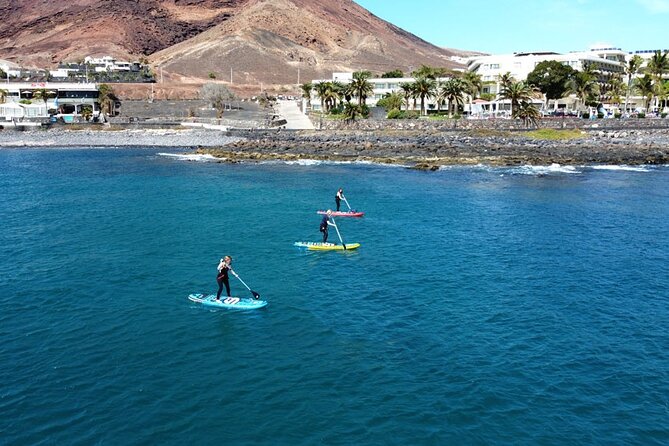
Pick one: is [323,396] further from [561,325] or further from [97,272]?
[97,272]

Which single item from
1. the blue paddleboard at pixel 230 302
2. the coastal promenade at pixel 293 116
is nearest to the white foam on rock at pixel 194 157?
the coastal promenade at pixel 293 116

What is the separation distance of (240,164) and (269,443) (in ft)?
210

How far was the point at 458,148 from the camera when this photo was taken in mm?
83625

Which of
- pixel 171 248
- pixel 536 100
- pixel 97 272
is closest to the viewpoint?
pixel 97 272

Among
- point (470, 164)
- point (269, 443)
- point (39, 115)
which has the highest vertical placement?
point (39, 115)

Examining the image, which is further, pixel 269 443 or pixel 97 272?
pixel 97 272

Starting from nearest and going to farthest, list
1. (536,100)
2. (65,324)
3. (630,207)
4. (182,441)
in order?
(182,441) → (65,324) → (630,207) → (536,100)

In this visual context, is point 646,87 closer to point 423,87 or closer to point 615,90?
point 615,90

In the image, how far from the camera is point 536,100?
112562mm

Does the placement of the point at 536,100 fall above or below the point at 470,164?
above

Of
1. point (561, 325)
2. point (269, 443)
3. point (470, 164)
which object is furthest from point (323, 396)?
point (470, 164)

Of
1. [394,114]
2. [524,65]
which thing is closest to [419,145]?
[394,114]

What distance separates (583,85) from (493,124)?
67.7 ft

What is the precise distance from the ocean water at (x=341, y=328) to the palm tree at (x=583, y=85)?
6541 cm
